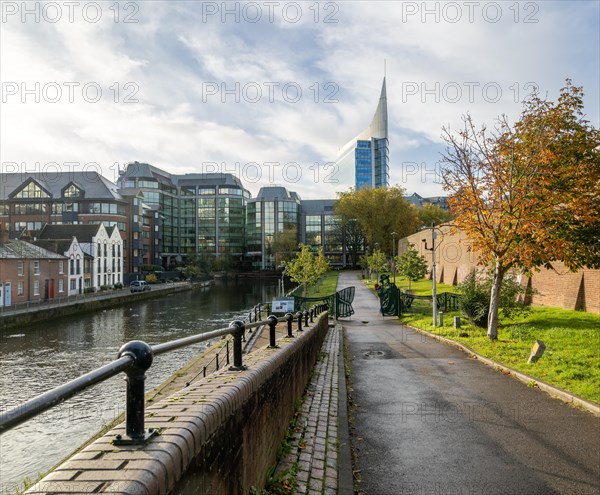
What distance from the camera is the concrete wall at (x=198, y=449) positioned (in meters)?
2.19

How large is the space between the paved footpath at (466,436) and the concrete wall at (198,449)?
57.2 inches

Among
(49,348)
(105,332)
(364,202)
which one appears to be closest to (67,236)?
(105,332)

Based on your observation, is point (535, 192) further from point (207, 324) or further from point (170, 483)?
point (207, 324)

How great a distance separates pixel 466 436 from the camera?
7105 mm

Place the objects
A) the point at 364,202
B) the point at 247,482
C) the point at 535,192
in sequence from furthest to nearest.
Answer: the point at 364,202 → the point at 535,192 → the point at 247,482

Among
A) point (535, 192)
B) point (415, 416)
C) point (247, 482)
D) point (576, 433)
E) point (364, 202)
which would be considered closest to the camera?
point (247, 482)

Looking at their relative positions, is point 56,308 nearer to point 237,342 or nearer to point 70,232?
point 70,232

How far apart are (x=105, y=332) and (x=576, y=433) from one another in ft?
104

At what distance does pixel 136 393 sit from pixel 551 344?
14.1 metres

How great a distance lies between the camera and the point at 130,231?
82000 mm

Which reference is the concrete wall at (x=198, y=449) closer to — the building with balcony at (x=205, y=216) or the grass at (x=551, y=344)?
the grass at (x=551, y=344)

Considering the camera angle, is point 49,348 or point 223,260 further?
point 223,260

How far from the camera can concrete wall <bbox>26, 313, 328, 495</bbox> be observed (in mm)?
2186

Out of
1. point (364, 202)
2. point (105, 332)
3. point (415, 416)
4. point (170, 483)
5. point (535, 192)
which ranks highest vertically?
point (364, 202)
